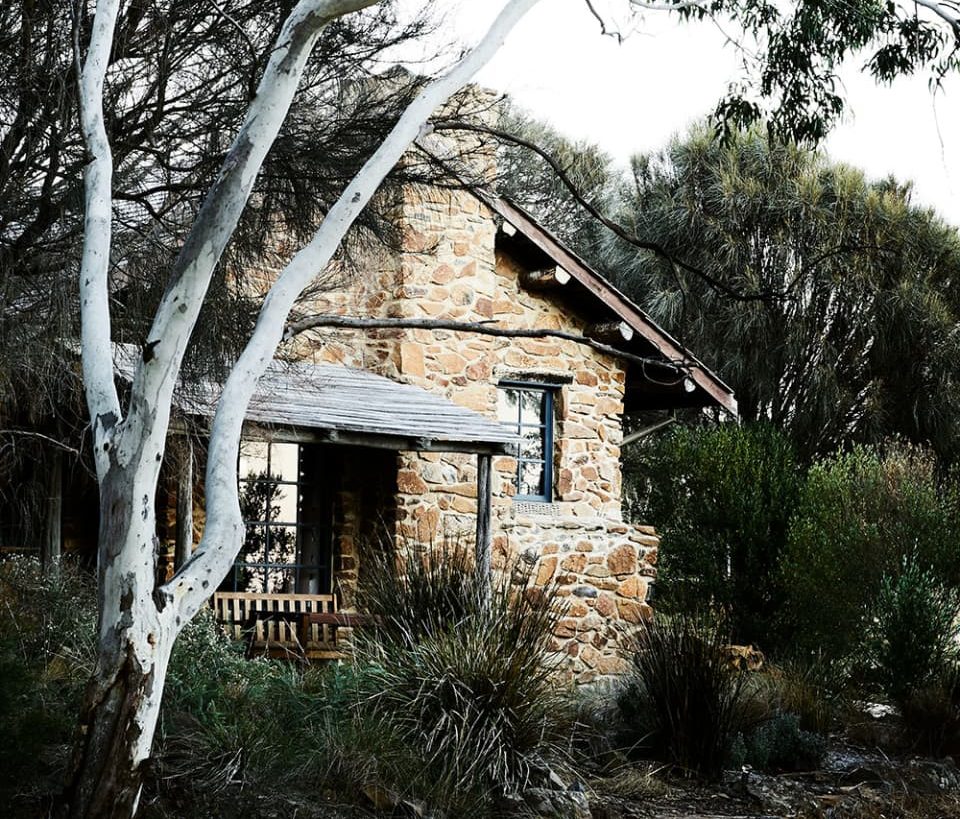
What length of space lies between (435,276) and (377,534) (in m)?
2.68

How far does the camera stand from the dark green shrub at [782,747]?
961cm

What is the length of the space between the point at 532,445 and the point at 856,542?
11.4 ft

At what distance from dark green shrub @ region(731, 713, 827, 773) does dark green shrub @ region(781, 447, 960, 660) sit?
3465 millimetres

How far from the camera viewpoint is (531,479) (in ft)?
46.9

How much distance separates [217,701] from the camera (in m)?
7.86

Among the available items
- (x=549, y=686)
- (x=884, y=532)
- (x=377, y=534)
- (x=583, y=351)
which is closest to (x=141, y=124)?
(x=549, y=686)

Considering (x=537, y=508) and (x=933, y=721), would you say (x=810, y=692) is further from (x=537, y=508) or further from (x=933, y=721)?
(x=537, y=508)

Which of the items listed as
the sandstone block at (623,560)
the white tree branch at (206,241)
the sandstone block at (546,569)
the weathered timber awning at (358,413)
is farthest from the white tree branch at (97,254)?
the sandstone block at (623,560)

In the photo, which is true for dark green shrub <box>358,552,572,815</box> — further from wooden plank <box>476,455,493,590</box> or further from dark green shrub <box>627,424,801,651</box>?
dark green shrub <box>627,424,801,651</box>

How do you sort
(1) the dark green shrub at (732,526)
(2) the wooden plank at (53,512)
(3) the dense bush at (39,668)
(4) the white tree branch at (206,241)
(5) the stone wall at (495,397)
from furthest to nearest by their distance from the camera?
(1) the dark green shrub at (732,526), (5) the stone wall at (495,397), (2) the wooden plank at (53,512), (3) the dense bush at (39,668), (4) the white tree branch at (206,241)

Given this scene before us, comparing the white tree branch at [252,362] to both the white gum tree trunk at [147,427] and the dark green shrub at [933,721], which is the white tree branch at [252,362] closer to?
the white gum tree trunk at [147,427]

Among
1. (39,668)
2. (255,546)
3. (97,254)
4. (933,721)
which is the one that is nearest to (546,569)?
(255,546)

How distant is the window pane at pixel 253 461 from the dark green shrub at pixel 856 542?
5.76 meters

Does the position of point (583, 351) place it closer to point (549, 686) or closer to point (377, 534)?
point (377, 534)
